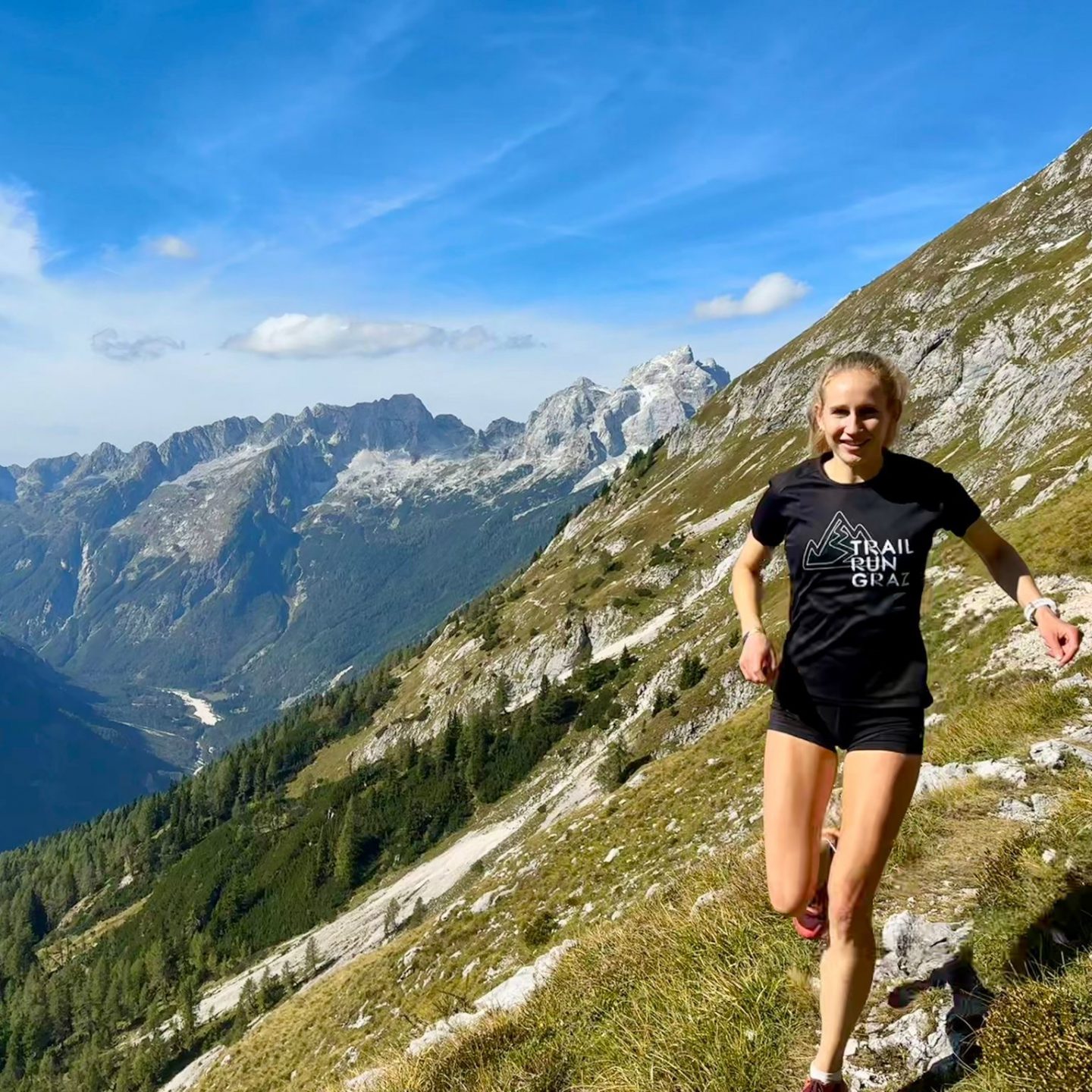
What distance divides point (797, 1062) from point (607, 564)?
136183 millimetres

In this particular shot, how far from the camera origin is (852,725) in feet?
Answer: 16.9

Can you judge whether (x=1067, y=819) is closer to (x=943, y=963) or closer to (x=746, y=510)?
(x=943, y=963)

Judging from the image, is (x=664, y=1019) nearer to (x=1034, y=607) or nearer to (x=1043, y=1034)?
(x=1043, y=1034)

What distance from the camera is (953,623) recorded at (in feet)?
87.2

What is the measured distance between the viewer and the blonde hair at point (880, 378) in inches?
214

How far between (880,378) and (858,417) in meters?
0.39

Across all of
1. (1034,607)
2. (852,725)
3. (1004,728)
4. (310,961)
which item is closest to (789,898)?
(852,725)

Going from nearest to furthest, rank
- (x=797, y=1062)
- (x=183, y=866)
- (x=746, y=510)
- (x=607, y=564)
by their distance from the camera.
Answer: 1. (x=797, y=1062)
2. (x=746, y=510)
3. (x=607, y=564)
4. (x=183, y=866)

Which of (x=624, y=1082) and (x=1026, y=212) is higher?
(x=1026, y=212)

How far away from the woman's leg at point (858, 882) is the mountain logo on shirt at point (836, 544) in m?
1.39

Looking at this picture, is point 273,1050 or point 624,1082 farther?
point 273,1050

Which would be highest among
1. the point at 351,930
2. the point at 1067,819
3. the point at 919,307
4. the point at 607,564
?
the point at 919,307

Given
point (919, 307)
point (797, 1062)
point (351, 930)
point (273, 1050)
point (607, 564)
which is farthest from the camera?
point (607, 564)

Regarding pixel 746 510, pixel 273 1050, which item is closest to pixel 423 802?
pixel 746 510
